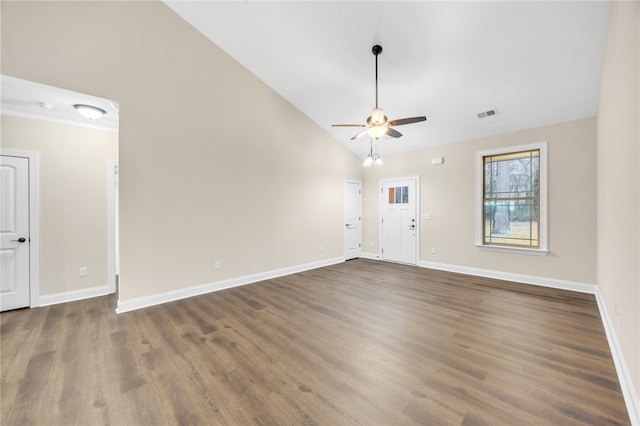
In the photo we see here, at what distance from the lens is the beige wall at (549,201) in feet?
13.0

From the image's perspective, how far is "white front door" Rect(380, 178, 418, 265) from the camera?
591cm

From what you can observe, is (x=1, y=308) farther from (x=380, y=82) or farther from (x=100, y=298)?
(x=380, y=82)

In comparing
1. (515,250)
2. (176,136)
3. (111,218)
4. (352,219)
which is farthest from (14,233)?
(515,250)

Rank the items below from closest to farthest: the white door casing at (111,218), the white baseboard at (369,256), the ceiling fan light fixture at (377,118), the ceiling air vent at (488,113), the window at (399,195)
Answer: the ceiling fan light fixture at (377,118), the white door casing at (111,218), the ceiling air vent at (488,113), the window at (399,195), the white baseboard at (369,256)

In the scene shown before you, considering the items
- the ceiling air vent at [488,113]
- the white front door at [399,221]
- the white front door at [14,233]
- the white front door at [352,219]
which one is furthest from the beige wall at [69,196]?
the ceiling air vent at [488,113]

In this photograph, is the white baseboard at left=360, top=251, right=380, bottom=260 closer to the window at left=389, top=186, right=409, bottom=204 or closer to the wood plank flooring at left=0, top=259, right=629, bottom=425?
the window at left=389, top=186, right=409, bottom=204

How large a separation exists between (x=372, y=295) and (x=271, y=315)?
159 centimetres

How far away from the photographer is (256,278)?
4625mm

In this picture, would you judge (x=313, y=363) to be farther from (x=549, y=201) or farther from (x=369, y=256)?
(x=369, y=256)

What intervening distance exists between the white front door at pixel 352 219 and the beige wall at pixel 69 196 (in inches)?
187

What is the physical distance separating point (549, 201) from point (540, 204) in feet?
0.41

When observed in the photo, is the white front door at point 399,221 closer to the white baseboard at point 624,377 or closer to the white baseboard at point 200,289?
the white baseboard at point 200,289

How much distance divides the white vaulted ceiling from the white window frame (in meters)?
0.36

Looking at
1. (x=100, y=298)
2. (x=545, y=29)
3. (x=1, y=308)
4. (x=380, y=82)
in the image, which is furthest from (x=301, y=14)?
(x=1, y=308)
